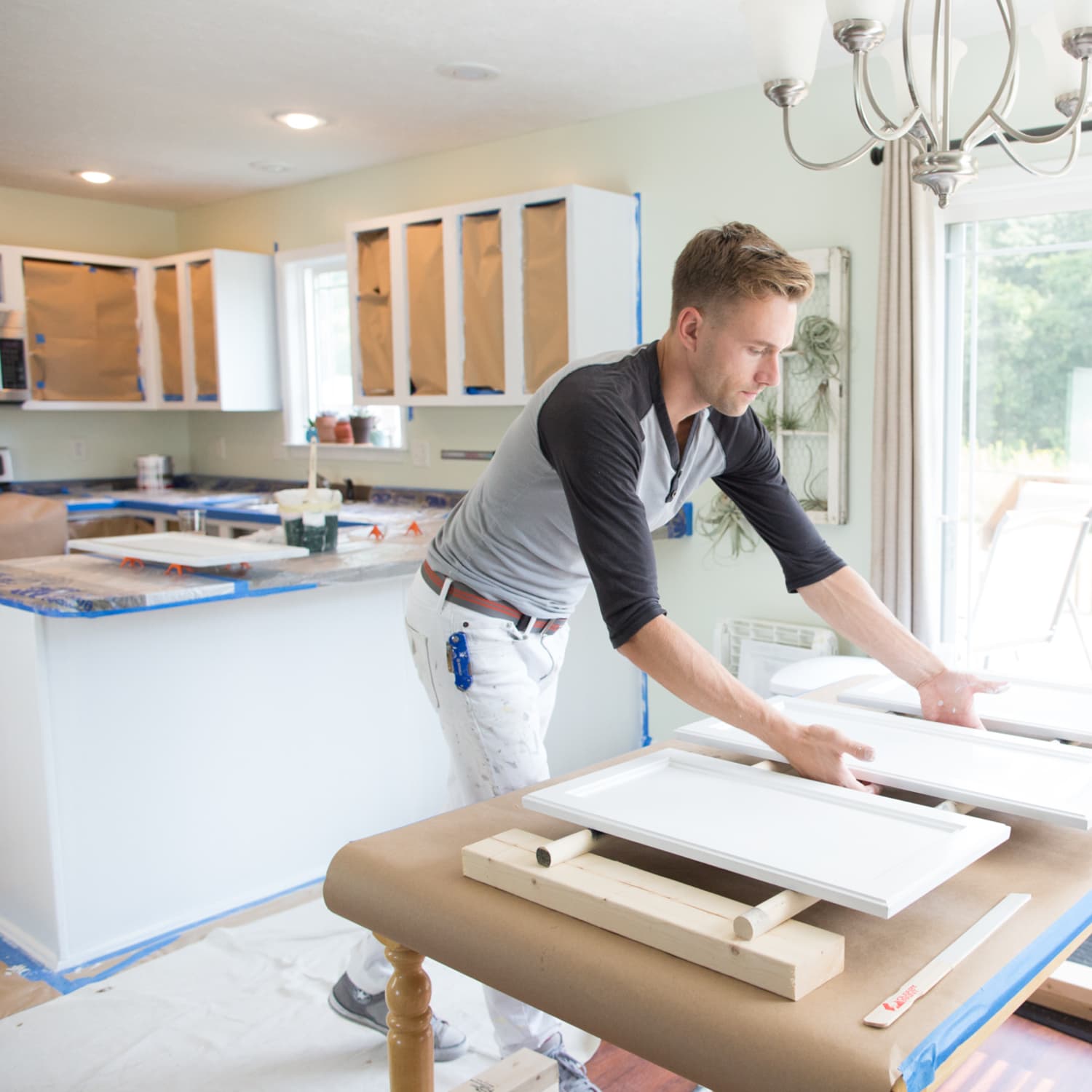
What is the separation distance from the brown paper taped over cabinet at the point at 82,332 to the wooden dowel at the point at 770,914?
502 cm

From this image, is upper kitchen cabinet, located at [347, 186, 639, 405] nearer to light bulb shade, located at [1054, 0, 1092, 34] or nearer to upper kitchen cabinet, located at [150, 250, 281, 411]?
upper kitchen cabinet, located at [150, 250, 281, 411]

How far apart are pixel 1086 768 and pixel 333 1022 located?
1.65 meters

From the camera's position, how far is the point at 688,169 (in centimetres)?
374

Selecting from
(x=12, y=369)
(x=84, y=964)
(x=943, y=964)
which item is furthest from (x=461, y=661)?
(x=12, y=369)

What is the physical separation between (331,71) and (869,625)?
8.44 feet

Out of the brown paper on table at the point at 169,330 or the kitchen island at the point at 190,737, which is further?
the brown paper on table at the point at 169,330

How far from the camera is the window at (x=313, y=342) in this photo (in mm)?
5191

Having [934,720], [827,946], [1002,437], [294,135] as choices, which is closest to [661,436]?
[934,720]

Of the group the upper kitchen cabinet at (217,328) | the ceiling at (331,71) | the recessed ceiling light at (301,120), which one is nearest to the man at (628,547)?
the ceiling at (331,71)

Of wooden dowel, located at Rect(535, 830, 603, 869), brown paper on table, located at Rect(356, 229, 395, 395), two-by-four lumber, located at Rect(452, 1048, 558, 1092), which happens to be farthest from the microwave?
wooden dowel, located at Rect(535, 830, 603, 869)

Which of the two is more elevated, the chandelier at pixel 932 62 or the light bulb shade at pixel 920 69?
the light bulb shade at pixel 920 69

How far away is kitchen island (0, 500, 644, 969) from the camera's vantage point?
248 centimetres

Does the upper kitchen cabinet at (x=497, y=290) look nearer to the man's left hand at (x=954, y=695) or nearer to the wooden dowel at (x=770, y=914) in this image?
the man's left hand at (x=954, y=695)

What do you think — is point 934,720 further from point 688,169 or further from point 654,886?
point 688,169
